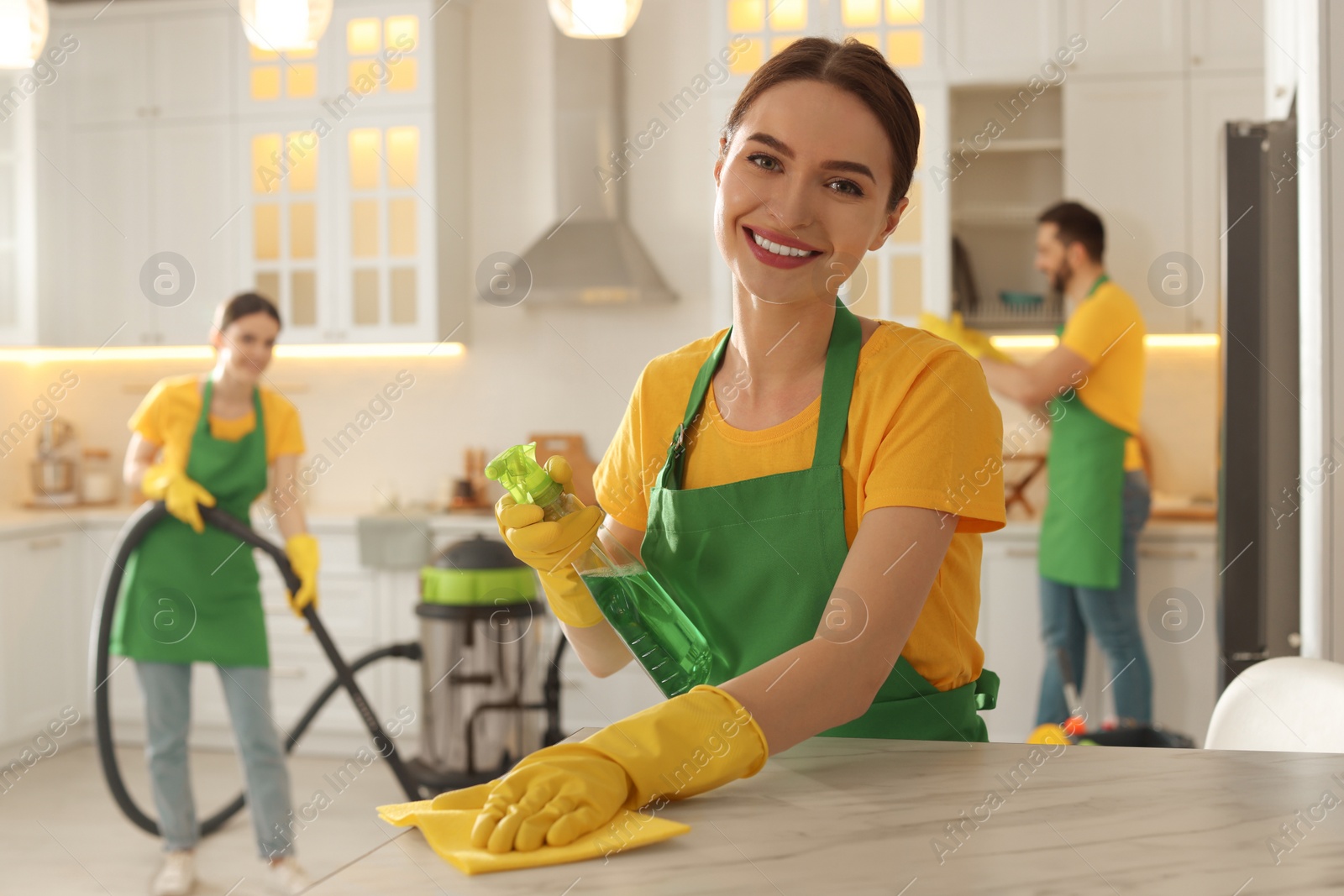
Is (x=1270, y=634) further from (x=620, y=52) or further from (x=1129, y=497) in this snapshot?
(x=620, y=52)

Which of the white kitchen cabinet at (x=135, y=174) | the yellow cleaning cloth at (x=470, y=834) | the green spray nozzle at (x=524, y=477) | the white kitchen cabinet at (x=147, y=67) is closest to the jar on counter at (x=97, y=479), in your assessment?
the white kitchen cabinet at (x=135, y=174)

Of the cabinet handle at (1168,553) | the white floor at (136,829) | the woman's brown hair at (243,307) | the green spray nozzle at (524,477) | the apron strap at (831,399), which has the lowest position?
the white floor at (136,829)

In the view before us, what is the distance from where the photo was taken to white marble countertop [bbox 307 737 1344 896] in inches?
23.2

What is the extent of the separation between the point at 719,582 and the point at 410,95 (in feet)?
10.5

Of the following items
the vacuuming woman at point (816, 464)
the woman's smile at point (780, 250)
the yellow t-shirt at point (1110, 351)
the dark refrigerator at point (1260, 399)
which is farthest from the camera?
the yellow t-shirt at point (1110, 351)

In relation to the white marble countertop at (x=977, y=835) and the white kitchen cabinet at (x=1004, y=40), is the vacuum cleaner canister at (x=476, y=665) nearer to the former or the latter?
the white kitchen cabinet at (x=1004, y=40)

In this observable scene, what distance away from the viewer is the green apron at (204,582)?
2.66 metres

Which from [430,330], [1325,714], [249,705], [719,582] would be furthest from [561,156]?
[1325,714]

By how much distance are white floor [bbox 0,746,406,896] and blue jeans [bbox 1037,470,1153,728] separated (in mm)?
1848

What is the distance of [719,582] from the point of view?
3.44ft

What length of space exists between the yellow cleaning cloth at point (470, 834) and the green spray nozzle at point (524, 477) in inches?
12.2

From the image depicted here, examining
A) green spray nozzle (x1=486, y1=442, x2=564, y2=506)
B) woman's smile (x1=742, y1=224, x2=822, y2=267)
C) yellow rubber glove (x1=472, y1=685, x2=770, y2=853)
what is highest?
woman's smile (x1=742, y1=224, x2=822, y2=267)

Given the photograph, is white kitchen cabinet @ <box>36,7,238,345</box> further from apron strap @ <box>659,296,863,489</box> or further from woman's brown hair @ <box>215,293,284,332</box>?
apron strap @ <box>659,296,863,489</box>

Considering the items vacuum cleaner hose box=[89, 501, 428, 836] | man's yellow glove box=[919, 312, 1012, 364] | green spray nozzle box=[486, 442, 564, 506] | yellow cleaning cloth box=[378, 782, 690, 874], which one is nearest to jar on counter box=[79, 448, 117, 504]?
vacuum cleaner hose box=[89, 501, 428, 836]
